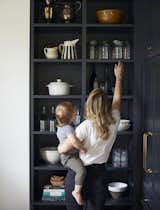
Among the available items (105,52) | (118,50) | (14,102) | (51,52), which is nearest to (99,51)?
(105,52)

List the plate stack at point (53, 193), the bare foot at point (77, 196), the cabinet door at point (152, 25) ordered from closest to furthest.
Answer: the bare foot at point (77, 196)
the cabinet door at point (152, 25)
the plate stack at point (53, 193)

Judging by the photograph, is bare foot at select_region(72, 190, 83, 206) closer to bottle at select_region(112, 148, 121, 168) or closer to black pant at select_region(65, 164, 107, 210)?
black pant at select_region(65, 164, 107, 210)

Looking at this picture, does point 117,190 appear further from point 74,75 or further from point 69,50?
point 69,50

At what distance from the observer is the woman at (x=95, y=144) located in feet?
8.39

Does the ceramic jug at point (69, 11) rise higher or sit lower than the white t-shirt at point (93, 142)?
higher

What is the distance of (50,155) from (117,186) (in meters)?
0.74

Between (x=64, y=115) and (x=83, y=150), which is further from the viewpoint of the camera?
(x=64, y=115)

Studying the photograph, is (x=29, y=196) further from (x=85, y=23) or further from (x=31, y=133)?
(x=85, y=23)

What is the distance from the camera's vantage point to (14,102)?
3.70m

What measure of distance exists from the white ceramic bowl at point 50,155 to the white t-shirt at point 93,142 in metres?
0.93

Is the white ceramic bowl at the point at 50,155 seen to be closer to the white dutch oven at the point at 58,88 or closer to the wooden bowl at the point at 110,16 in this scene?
the white dutch oven at the point at 58,88

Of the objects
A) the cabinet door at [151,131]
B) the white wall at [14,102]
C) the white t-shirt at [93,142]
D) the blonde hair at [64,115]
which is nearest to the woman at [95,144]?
the white t-shirt at [93,142]

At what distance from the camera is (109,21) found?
3.43 meters

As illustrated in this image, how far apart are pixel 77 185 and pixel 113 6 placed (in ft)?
6.43
